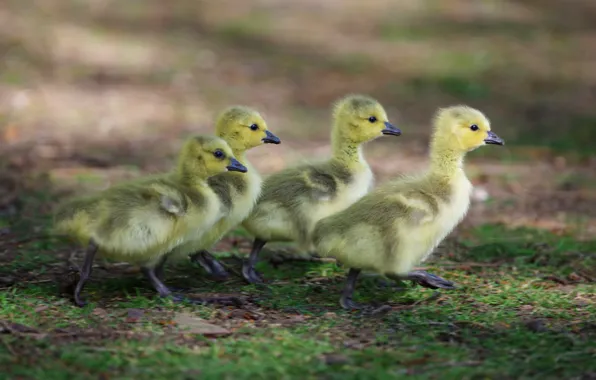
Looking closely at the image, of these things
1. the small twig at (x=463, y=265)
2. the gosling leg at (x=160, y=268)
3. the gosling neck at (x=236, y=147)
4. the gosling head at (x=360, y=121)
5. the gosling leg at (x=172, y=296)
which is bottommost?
the gosling leg at (x=172, y=296)

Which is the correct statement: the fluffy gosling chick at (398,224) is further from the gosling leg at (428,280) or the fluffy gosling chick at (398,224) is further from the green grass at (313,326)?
the green grass at (313,326)

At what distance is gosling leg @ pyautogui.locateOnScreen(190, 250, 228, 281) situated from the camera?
19.1ft

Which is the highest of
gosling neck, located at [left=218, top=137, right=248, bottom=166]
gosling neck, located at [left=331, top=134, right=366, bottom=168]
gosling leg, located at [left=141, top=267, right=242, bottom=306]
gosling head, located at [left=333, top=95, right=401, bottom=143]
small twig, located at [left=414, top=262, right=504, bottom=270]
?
gosling head, located at [left=333, top=95, right=401, bottom=143]

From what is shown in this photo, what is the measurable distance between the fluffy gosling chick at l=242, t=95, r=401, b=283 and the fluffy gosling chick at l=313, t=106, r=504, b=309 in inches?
15.1

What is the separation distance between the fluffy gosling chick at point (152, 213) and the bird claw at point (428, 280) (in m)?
Result: 1.10

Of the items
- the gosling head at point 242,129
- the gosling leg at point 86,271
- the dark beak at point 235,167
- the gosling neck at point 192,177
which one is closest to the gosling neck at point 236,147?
the gosling head at point 242,129

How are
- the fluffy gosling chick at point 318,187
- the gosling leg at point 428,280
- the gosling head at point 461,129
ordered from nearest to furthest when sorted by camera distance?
the gosling leg at point 428,280, the gosling head at point 461,129, the fluffy gosling chick at point 318,187

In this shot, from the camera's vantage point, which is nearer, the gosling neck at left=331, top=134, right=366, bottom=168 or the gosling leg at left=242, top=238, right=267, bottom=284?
the gosling leg at left=242, top=238, right=267, bottom=284

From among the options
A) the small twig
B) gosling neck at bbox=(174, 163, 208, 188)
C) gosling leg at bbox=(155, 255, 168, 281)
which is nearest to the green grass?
the small twig

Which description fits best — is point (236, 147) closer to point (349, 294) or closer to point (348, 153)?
point (348, 153)

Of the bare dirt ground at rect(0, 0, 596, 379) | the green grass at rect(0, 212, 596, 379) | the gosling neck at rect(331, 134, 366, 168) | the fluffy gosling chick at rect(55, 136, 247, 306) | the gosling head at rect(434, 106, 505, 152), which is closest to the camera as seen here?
the green grass at rect(0, 212, 596, 379)

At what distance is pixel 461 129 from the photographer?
18.3 feet

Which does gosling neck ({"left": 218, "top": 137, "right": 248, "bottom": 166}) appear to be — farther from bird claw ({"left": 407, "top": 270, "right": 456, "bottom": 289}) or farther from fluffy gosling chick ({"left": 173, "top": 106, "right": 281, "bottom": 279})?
bird claw ({"left": 407, "top": 270, "right": 456, "bottom": 289})

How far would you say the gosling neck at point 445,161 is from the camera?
544cm
